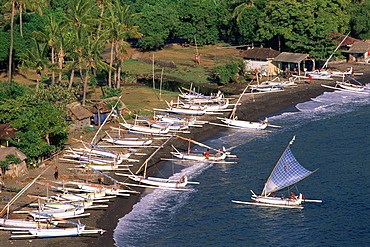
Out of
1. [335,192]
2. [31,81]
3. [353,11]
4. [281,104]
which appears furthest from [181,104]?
[353,11]

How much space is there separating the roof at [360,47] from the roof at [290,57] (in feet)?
44.1

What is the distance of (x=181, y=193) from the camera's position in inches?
2333

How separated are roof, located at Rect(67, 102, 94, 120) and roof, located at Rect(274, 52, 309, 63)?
45.7m

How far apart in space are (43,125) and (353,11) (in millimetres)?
84413

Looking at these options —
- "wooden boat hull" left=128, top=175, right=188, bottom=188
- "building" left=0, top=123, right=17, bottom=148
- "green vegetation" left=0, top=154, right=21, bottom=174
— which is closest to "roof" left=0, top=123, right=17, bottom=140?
"building" left=0, top=123, right=17, bottom=148

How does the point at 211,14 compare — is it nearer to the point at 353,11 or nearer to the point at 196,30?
the point at 196,30

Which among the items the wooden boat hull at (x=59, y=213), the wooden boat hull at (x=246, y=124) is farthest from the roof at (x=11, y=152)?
the wooden boat hull at (x=246, y=124)

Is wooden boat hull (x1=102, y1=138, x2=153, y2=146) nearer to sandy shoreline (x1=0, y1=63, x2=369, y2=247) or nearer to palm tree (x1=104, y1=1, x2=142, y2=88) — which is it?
sandy shoreline (x1=0, y1=63, x2=369, y2=247)

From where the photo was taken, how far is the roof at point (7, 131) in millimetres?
61469

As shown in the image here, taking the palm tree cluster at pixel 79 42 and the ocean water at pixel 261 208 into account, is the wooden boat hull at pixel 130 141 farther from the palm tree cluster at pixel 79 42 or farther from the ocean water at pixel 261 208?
the palm tree cluster at pixel 79 42

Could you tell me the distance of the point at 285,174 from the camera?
5747 cm

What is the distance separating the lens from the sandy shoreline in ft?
159

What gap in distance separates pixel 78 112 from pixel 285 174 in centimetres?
3094

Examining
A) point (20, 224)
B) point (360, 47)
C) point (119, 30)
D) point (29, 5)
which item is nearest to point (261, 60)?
point (360, 47)
